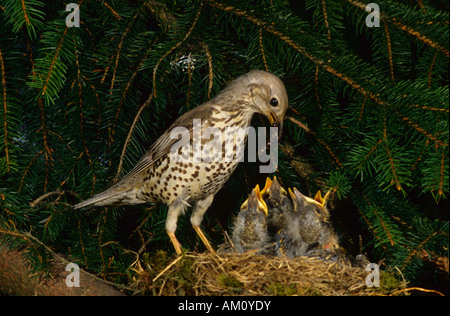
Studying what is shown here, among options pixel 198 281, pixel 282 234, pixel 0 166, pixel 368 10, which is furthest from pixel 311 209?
pixel 0 166

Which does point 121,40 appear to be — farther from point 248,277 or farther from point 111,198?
point 248,277

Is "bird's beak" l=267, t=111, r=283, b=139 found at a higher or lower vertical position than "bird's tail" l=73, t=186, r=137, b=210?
higher

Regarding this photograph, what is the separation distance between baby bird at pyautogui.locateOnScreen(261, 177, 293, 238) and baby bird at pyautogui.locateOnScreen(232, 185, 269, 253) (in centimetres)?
19

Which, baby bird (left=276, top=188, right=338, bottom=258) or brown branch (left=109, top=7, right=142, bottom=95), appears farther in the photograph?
baby bird (left=276, top=188, right=338, bottom=258)

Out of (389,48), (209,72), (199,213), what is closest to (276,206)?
(199,213)

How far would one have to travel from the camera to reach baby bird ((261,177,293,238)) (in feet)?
12.2

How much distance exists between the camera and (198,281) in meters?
2.91

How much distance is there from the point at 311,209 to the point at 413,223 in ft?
2.11

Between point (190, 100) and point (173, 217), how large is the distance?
2.35 feet

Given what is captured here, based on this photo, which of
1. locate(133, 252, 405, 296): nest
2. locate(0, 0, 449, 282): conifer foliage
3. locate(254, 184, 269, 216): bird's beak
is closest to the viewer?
locate(133, 252, 405, 296): nest

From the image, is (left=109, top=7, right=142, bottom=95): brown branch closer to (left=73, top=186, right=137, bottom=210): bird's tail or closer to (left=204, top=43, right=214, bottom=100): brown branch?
(left=204, top=43, right=214, bottom=100): brown branch

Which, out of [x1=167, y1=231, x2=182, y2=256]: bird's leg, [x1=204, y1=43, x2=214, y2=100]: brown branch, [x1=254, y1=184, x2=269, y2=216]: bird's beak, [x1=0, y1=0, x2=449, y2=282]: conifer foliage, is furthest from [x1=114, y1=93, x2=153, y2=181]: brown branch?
[x1=254, y1=184, x2=269, y2=216]: bird's beak

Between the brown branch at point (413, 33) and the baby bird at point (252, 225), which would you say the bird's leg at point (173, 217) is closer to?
the baby bird at point (252, 225)

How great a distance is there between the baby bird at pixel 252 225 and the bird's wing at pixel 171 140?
21.1 inches
